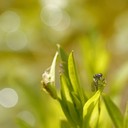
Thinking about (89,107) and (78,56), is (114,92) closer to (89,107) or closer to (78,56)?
(89,107)

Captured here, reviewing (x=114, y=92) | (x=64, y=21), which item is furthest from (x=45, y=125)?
(x=64, y=21)

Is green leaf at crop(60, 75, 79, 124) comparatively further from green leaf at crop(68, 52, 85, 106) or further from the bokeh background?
the bokeh background

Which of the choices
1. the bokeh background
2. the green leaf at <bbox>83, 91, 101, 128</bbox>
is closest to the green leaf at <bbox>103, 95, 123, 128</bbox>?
the green leaf at <bbox>83, 91, 101, 128</bbox>

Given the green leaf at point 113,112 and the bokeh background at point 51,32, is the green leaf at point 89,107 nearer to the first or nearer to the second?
the green leaf at point 113,112

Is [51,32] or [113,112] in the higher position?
[51,32]

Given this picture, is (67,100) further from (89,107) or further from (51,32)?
(51,32)

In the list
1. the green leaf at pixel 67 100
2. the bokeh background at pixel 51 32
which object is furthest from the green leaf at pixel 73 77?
the bokeh background at pixel 51 32

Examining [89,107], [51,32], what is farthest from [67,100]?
[51,32]

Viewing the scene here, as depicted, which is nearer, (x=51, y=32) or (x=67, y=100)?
(x=67, y=100)
